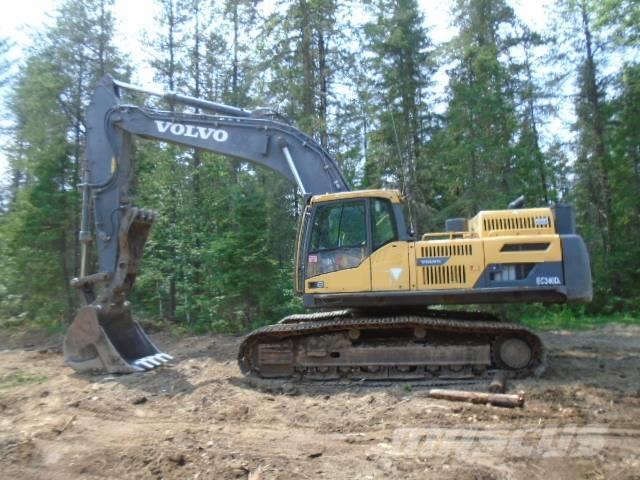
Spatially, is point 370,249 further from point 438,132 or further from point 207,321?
point 438,132

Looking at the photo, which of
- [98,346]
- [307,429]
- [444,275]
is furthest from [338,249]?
[98,346]

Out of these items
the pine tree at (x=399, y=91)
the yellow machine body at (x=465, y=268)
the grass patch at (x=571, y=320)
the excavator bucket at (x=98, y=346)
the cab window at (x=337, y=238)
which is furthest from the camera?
the pine tree at (x=399, y=91)

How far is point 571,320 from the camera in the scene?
1459 centimetres

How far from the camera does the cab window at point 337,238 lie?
298 inches

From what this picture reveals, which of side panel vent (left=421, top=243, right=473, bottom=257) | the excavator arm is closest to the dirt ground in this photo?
the excavator arm

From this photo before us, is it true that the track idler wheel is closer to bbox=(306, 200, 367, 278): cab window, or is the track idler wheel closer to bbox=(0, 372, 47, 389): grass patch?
bbox=(306, 200, 367, 278): cab window

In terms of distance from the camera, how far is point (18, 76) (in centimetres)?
1933

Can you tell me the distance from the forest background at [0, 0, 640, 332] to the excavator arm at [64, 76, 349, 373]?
5.45 metres

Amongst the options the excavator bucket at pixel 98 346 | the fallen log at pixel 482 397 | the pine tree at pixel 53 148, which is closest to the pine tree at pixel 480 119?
the fallen log at pixel 482 397

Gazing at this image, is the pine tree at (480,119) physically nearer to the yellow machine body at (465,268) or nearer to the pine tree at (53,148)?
the yellow machine body at (465,268)

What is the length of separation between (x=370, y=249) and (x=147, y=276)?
11173mm

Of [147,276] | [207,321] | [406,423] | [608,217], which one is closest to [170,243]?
[147,276]

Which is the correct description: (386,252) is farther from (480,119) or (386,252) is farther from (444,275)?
(480,119)

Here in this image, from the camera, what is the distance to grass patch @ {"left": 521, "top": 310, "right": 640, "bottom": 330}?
13.5 meters
